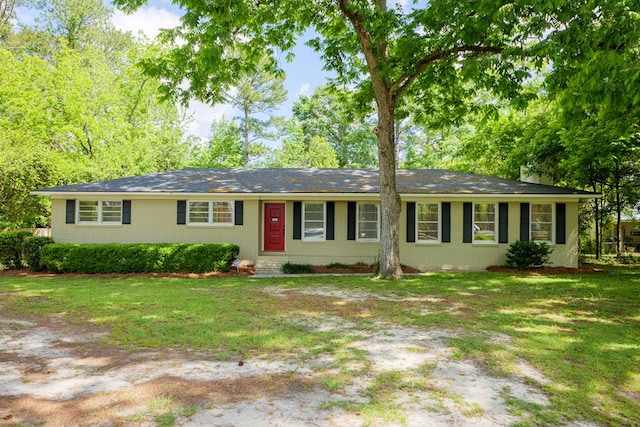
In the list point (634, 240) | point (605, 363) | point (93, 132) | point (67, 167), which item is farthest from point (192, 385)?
point (634, 240)

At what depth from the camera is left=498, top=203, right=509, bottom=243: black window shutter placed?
14078 millimetres

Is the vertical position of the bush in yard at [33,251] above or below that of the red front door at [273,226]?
below

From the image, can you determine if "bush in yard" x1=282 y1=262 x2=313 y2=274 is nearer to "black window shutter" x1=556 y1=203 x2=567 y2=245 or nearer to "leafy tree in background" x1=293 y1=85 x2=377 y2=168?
"black window shutter" x1=556 y1=203 x2=567 y2=245

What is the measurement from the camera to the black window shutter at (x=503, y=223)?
14.1m

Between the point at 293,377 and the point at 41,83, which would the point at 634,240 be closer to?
the point at 293,377

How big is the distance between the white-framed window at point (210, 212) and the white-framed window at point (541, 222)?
11027 mm

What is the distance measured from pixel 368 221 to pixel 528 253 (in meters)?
5.62

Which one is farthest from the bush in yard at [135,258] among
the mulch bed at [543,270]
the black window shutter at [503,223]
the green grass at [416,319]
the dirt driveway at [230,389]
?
the black window shutter at [503,223]

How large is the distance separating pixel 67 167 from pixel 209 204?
11.4m

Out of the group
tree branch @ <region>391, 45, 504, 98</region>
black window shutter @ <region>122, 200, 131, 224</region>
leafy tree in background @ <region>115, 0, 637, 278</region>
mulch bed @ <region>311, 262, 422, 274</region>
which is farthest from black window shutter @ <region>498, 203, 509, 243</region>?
black window shutter @ <region>122, 200, 131, 224</region>

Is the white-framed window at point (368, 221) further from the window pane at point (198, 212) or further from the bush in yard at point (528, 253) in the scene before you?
the window pane at point (198, 212)

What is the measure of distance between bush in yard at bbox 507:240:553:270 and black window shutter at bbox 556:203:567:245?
2.54ft

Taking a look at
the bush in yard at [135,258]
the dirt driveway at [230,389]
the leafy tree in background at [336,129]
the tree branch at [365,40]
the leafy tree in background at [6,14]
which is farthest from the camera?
the leafy tree in background at [336,129]

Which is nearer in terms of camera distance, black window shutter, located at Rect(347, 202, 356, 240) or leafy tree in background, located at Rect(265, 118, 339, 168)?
black window shutter, located at Rect(347, 202, 356, 240)
